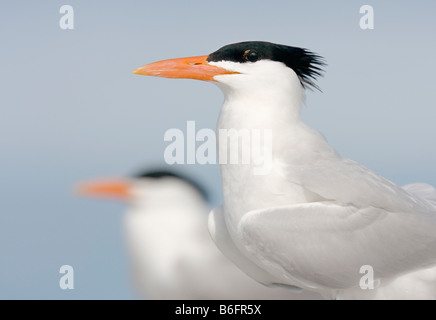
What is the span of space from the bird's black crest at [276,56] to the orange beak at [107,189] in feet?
4.18

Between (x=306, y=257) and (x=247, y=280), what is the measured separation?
30.1 inches

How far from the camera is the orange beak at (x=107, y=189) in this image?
453 centimetres

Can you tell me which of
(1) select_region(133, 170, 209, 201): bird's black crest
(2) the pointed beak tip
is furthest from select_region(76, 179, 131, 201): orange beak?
(2) the pointed beak tip

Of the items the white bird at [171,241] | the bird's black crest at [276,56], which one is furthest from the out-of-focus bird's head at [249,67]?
the white bird at [171,241]

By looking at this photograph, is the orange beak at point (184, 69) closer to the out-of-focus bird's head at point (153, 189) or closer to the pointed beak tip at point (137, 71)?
the pointed beak tip at point (137, 71)

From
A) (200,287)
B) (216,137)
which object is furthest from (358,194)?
(200,287)

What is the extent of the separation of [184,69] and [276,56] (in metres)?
0.44

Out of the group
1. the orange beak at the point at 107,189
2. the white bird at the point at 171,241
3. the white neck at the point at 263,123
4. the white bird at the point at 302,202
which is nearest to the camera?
the white bird at the point at 302,202

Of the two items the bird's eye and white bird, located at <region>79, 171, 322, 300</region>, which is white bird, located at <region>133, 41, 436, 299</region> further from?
white bird, located at <region>79, 171, 322, 300</region>

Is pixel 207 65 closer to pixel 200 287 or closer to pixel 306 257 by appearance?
pixel 306 257

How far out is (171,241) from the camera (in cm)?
447

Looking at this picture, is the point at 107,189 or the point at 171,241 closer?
the point at 171,241

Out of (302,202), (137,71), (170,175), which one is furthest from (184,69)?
(170,175)

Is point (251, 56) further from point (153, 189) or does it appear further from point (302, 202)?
point (153, 189)
